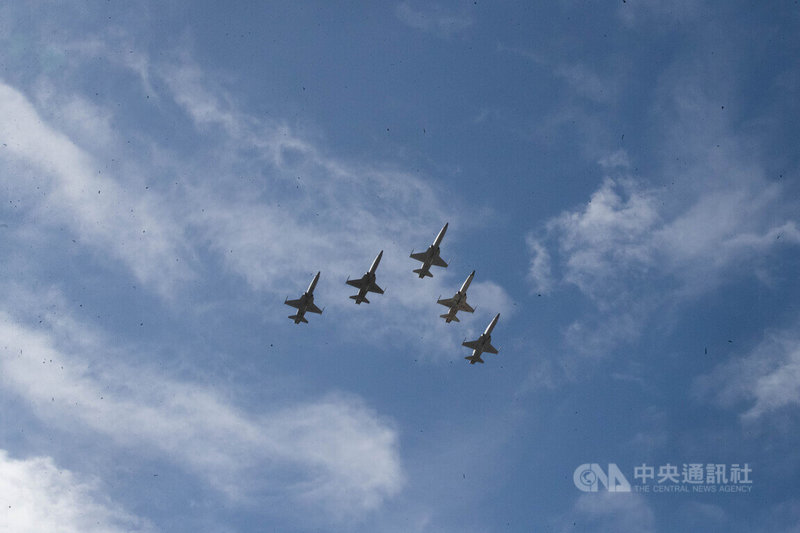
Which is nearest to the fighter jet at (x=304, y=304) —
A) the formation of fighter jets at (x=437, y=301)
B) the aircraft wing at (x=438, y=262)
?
the formation of fighter jets at (x=437, y=301)

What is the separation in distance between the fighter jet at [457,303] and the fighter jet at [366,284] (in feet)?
46.3

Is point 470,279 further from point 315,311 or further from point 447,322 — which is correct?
point 315,311

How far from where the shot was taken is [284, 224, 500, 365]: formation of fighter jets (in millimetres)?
142125

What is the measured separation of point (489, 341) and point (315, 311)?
36.2m

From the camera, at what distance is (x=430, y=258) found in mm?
141875

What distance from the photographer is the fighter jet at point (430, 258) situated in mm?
141000

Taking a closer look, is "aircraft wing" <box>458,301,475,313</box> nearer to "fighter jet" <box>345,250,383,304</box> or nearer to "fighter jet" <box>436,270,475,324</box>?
"fighter jet" <box>436,270,475,324</box>

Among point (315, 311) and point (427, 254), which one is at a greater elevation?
point (427, 254)

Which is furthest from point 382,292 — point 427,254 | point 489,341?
point 489,341

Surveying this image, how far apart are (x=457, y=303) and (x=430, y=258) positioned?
1270 centimetres

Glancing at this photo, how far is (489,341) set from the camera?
15175cm

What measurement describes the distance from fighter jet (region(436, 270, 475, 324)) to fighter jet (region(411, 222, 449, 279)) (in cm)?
696

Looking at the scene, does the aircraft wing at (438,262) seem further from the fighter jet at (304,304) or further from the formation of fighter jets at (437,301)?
the fighter jet at (304,304)

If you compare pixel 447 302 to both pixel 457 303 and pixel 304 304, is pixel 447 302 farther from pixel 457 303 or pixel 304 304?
pixel 304 304
